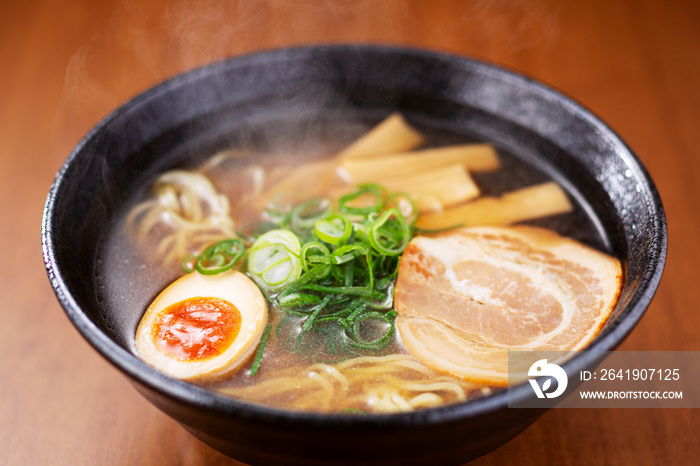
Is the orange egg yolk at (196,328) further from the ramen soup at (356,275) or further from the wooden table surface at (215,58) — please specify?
the wooden table surface at (215,58)

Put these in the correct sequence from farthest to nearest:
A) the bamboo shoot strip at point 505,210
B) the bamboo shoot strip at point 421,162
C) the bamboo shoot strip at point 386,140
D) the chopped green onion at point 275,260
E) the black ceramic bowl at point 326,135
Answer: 1. the bamboo shoot strip at point 386,140
2. the bamboo shoot strip at point 421,162
3. the bamboo shoot strip at point 505,210
4. the chopped green onion at point 275,260
5. the black ceramic bowl at point 326,135

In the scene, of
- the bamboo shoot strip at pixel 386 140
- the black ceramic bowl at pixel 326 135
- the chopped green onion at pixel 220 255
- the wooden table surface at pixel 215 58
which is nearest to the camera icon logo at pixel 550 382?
the black ceramic bowl at pixel 326 135

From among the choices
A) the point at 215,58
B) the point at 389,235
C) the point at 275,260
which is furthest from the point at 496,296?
the point at 215,58

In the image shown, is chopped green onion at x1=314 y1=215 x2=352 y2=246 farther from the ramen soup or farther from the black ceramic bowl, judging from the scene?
the black ceramic bowl

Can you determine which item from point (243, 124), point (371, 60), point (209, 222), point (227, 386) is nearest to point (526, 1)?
point (371, 60)

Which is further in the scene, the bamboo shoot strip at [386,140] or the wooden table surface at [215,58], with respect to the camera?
the bamboo shoot strip at [386,140]

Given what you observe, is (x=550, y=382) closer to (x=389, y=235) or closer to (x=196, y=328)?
(x=389, y=235)

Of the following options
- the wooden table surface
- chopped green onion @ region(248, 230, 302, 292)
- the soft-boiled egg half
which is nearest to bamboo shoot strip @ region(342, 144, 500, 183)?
chopped green onion @ region(248, 230, 302, 292)
